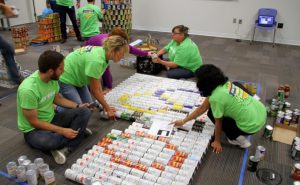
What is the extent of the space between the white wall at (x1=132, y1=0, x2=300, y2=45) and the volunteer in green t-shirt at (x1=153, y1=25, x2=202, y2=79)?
130 inches

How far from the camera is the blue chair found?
6273mm

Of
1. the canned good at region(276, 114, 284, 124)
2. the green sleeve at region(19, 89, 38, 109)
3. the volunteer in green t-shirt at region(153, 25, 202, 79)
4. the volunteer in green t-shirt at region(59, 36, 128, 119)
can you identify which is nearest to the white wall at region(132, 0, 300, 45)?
the volunteer in green t-shirt at region(153, 25, 202, 79)

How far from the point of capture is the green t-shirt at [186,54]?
3932 millimetres

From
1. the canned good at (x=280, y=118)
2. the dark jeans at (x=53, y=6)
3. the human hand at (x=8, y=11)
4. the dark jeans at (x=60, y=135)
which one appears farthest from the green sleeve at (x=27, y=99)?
the dark jeans at (x=53, y=6)

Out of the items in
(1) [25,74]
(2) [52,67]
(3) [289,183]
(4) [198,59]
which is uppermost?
(2) [52,67]

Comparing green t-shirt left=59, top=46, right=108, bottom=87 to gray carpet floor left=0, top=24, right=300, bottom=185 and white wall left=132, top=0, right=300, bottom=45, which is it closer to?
gray carpet floor left=0, top=24, right=300, bottom=185

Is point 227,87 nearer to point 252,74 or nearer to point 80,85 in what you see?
point 80,85

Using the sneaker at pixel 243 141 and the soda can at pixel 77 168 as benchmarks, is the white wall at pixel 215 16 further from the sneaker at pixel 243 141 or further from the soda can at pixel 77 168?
the soda can at pixel 77 168

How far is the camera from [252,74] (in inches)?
183

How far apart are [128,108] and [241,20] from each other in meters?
4.74

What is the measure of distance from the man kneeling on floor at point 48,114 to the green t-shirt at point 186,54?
1831 mm

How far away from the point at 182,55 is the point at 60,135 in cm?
224

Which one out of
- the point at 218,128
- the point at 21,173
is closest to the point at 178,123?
the point at 218,128

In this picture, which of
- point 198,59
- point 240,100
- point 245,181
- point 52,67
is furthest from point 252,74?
point 52,67
